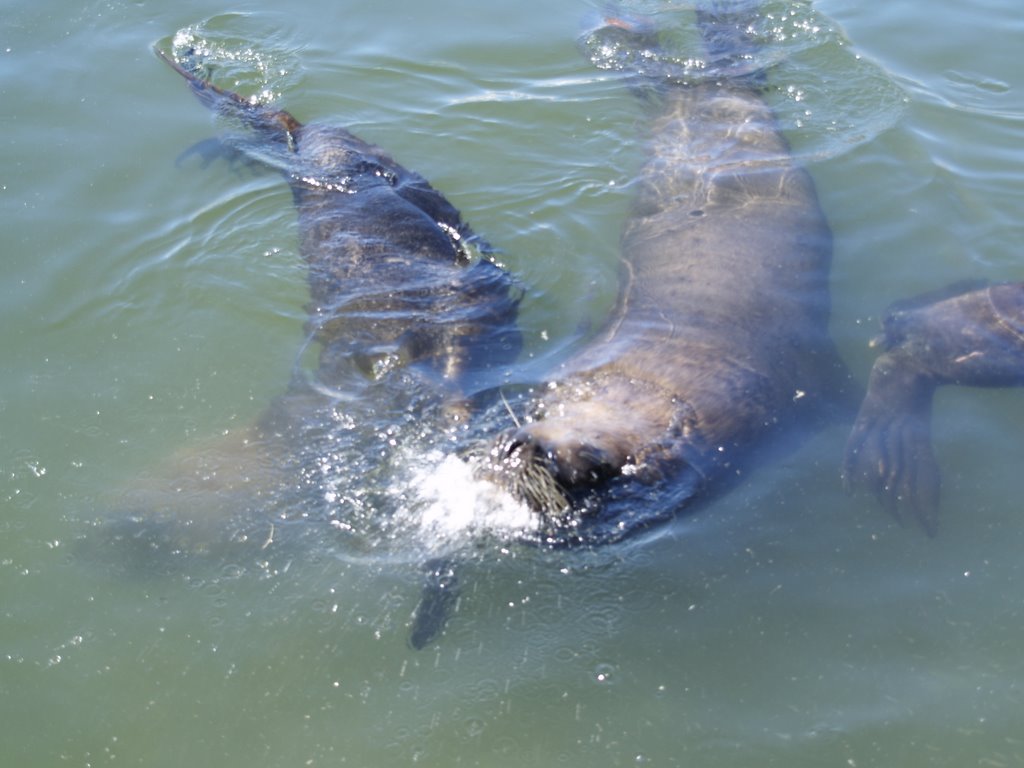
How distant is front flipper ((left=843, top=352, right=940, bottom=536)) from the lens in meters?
5.54

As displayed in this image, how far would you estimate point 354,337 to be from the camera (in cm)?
638

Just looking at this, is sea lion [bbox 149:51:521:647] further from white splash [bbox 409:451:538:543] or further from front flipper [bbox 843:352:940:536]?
front flipper [bbox 843:352:940:536]

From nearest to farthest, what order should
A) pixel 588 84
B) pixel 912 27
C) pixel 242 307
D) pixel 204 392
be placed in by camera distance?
1. pixel 204 392
2. pixel 242 307
3. pixel 588 84
4. pixel 912 27

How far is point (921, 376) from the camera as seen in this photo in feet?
20.9

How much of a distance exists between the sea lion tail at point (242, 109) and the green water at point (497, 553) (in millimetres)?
166

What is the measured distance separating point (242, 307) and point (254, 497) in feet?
5.82

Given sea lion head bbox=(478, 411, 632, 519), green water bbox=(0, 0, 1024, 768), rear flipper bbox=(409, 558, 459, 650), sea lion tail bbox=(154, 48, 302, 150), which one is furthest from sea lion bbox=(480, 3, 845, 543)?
sea lion tail bbox=(154, 48, 302, 150)

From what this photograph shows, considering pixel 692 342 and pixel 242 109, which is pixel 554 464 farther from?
pixel 242 109

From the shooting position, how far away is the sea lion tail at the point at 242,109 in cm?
813

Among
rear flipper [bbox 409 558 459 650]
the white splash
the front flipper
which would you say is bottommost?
the front flipper

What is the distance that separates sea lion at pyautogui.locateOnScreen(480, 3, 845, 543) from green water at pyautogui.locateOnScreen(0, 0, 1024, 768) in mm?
213

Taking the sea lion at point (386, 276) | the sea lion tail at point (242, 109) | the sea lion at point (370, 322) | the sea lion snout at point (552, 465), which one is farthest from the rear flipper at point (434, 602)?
the sea lion tail at point (242, 109)

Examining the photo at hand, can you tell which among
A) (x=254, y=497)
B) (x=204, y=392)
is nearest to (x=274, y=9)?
(x=204, y=392)

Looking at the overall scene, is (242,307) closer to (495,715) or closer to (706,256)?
(706,256)
